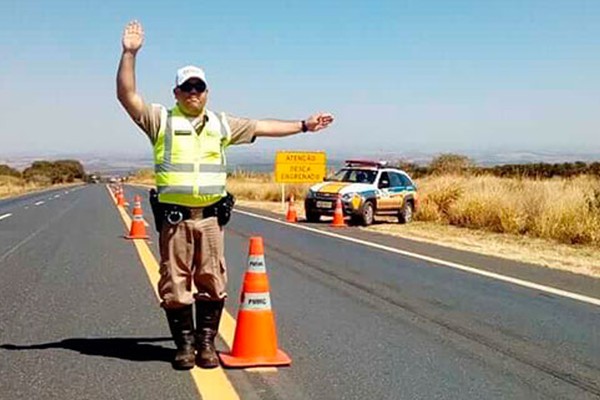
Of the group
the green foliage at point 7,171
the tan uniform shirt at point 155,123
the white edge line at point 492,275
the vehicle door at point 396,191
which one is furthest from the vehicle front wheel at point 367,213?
the green foliage at point 7,171

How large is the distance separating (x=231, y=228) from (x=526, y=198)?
765cm

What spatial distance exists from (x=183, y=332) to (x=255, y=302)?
59 centimetres

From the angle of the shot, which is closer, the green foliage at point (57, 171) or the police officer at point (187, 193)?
the police officer at point (187, 193)

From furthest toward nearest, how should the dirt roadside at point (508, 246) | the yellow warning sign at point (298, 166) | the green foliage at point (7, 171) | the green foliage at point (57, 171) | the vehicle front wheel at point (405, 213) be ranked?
the green foliage at point (7, 171), the green foliage at point (57, 171), the yellow warning sign at point (298, 166), the vehicle front wheel at point (405, 213), the dirt roadside at point (508, 246)

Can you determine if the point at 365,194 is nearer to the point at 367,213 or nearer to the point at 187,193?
the point at 367,213

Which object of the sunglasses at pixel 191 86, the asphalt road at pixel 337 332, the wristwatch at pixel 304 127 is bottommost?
the asphalt road at pixel 337 332

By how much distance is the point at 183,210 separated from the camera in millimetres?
5738

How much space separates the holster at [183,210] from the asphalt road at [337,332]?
1060 mm

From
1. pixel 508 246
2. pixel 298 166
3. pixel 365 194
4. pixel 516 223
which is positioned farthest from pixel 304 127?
pixel 298 166

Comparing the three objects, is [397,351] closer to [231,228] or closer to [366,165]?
[231,228]

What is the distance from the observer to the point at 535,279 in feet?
36.2

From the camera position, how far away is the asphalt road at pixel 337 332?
5410 millimetres

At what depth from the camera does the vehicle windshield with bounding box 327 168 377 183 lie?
23.4 m

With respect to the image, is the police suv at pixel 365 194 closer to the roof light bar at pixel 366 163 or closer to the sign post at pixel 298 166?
the roof light bar at pixel 366 163
